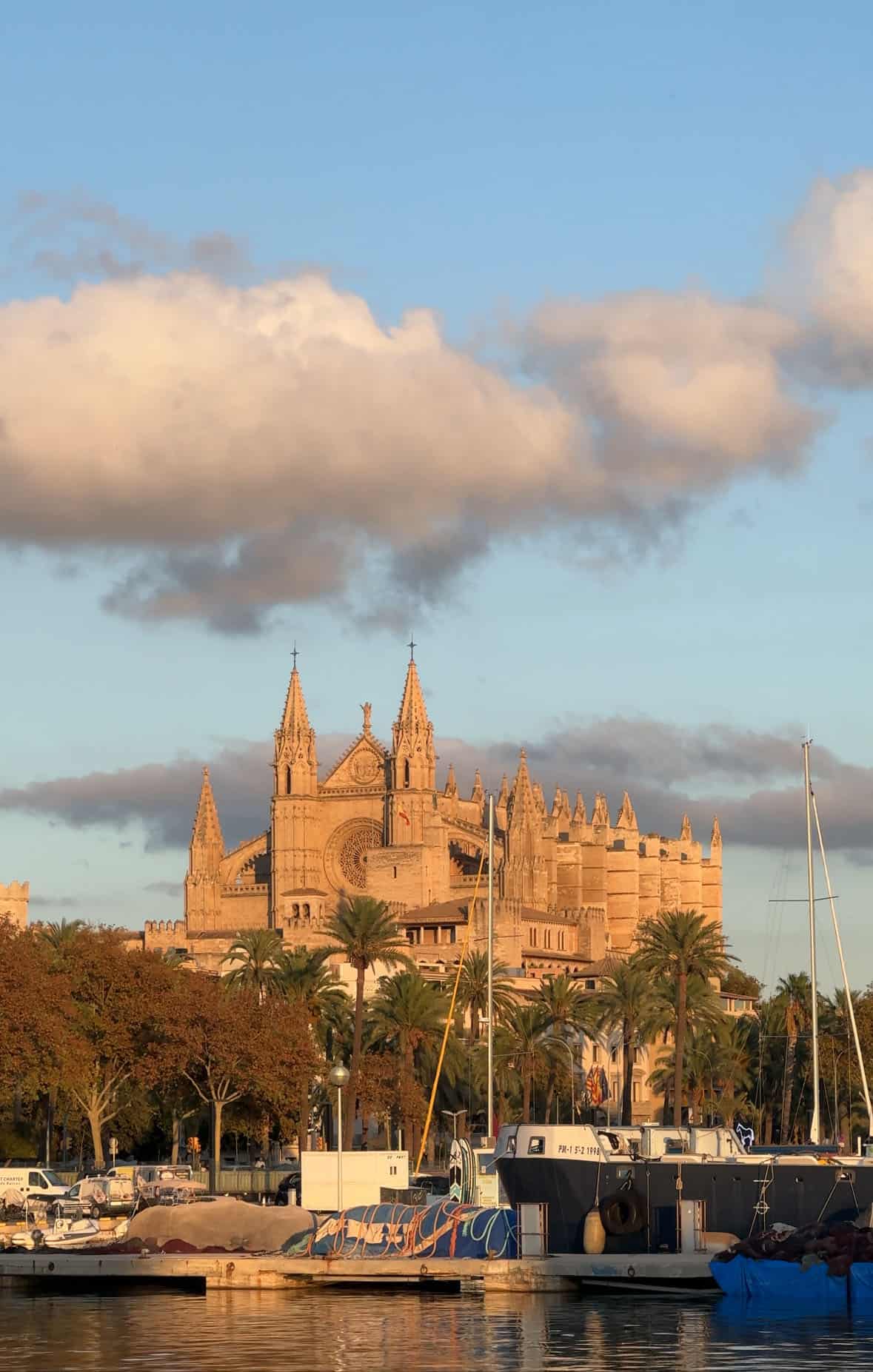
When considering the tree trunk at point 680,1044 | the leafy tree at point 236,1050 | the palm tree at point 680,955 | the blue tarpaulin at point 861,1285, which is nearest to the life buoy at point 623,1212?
the blue tarpaulin at point 861,1285

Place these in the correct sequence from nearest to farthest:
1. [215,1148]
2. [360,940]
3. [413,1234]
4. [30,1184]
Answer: [413,1234] → [30,1184] → [215,1148] → [360,940]

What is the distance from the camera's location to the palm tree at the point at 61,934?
299 feet

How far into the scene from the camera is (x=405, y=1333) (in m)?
40.6

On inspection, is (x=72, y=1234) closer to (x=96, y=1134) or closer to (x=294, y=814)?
(x=96, y=1134)

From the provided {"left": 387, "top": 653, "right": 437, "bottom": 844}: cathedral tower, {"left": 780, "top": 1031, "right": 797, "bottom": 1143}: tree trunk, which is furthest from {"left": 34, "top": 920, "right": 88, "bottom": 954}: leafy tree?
{"left": 387, "top": 653, "right": 437, "bottom": 844}: cathedral tower

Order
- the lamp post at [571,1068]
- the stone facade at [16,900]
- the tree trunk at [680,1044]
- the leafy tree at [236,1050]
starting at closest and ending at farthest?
the leafy tree at [236,1050], the tree trunk at [680,1044], the lamp post at [571,1068], the stone facade at [16,900]

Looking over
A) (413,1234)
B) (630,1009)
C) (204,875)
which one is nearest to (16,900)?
(204,875)

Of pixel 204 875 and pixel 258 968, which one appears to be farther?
pixel 204 875

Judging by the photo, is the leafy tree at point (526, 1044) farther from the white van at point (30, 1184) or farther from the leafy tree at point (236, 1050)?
the white van at point (30, 1184)

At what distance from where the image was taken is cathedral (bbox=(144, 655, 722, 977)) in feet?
551

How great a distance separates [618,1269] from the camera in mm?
46031

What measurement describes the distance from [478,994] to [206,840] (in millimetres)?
81742

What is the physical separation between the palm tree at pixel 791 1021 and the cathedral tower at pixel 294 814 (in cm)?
6022

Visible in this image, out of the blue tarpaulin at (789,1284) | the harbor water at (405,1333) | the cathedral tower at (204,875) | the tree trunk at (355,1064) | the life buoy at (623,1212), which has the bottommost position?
the harbor water at (405,1333)
